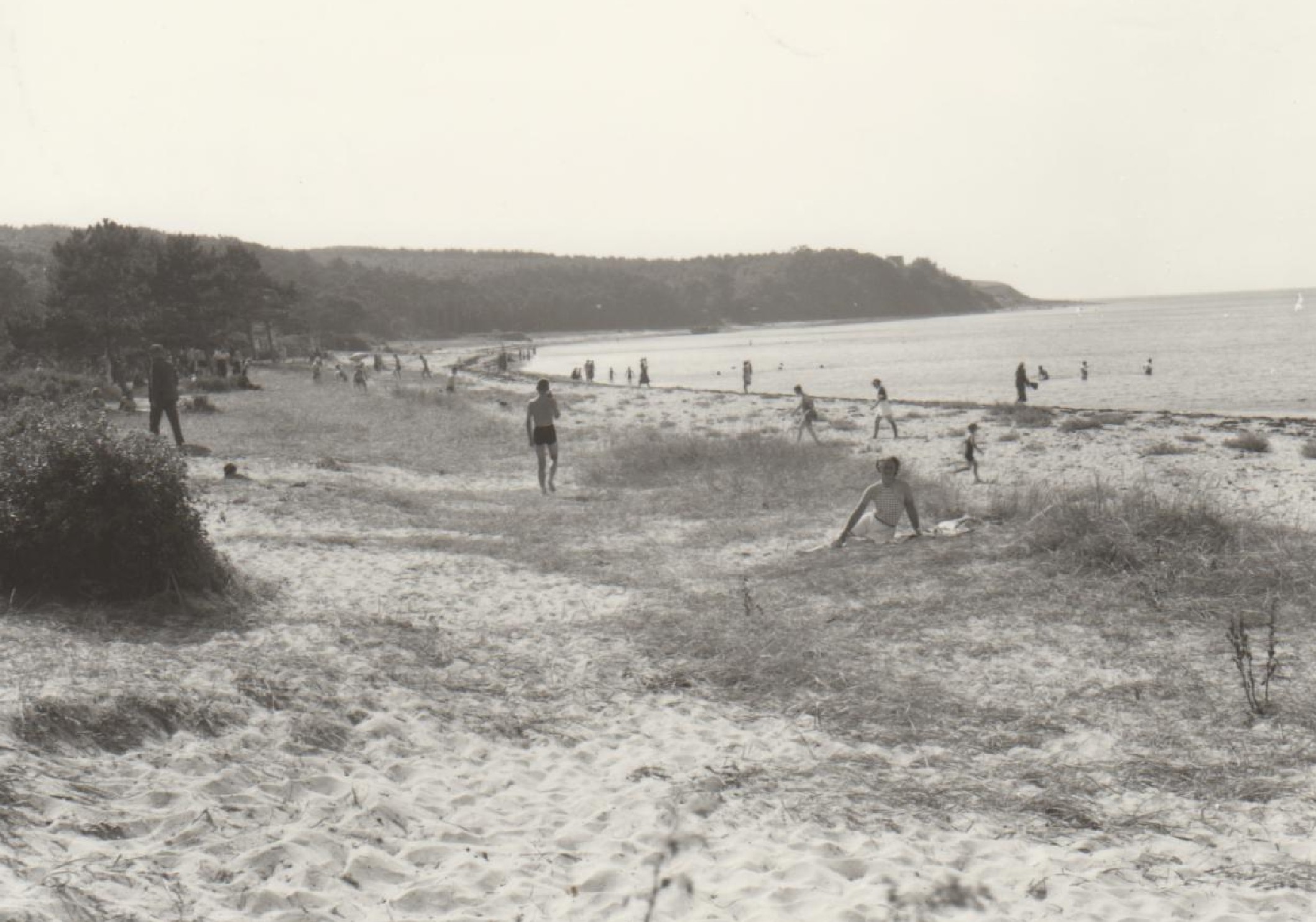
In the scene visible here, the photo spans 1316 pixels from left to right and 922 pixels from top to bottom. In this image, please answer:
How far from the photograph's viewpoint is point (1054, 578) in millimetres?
8695

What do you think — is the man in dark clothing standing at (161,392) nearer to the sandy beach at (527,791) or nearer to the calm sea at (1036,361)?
the sandy beach at (527,791)

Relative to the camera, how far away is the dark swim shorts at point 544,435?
14188mm

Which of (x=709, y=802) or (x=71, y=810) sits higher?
(x=71, y=810)

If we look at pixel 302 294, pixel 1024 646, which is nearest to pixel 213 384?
pixel 1024 646

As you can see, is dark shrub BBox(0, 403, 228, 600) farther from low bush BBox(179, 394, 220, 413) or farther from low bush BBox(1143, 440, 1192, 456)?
low bush BBox(1143, 440, 1192, 456)

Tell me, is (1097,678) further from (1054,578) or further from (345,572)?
(345,572)

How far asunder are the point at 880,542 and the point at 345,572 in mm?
5201

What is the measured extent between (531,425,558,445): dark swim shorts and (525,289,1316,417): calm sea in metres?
27.2

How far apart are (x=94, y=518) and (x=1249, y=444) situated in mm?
21438

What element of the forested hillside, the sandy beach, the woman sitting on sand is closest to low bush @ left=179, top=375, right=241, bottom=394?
the forested hillside

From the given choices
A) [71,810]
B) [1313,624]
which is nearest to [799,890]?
[71,810]

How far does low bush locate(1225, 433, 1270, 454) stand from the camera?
20938 millimetres

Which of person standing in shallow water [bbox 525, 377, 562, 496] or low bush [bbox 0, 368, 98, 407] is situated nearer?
person standing in shallow water [bbox 525, 377, 562, 496]

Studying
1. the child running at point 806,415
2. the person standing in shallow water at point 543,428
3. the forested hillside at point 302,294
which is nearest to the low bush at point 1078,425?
the child running at point 806,415
